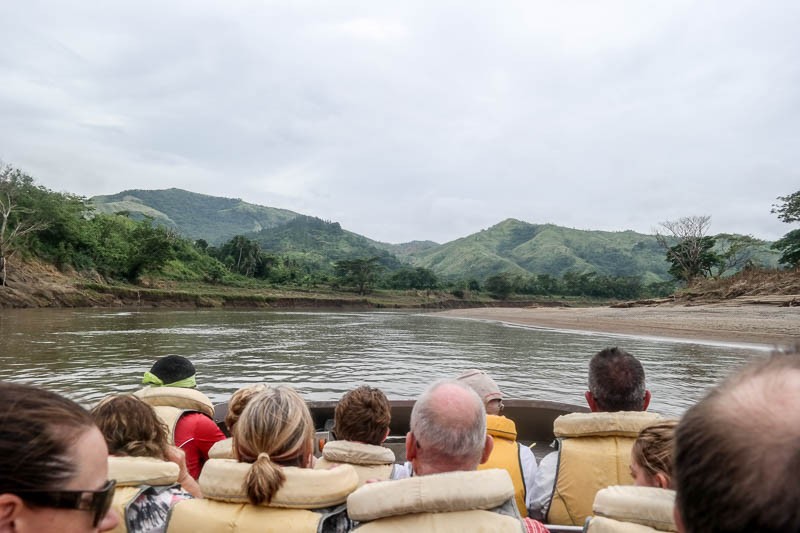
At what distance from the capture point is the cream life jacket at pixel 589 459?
2836mm

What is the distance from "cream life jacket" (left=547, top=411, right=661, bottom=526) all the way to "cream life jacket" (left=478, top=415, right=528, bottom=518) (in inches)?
7.8

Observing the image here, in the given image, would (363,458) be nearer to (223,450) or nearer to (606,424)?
(223,450)

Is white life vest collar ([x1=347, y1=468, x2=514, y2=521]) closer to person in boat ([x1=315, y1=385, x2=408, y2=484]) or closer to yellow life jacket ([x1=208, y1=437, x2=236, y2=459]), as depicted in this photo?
person in boat ([x1=315, y1=385, x2=408, y2=484])

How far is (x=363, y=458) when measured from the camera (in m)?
2.83

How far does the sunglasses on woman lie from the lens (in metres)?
1.11

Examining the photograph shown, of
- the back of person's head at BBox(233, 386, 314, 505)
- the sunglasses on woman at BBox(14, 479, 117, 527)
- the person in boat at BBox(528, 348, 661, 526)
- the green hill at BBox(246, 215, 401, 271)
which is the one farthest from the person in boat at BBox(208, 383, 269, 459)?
the green hill at BBox(246, 215, 401, 271)

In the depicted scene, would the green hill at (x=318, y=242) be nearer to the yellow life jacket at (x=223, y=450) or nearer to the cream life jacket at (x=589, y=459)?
the yellow life jacket at (x=223, y=450)

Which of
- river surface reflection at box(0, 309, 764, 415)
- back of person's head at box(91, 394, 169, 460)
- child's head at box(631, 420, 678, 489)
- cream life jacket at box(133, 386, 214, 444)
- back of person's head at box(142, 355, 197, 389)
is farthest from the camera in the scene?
river surface reflection at box(0, 309, 764, 415)

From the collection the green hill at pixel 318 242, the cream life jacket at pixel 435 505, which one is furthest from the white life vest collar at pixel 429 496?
the green hill at pixel 318 242

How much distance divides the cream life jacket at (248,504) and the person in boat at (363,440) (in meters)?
0.72

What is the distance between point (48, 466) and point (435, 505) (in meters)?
1.24

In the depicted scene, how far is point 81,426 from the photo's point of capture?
1208mm

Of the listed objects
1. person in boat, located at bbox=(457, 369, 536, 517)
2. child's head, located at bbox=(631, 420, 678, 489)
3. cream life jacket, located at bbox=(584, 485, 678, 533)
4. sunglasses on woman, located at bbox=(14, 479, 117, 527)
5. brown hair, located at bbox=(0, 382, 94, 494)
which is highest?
brown hair, located at bbox=(0, 382, 94, 494)

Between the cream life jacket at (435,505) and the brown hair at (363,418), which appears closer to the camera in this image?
the cream life jacket at (435,505)
